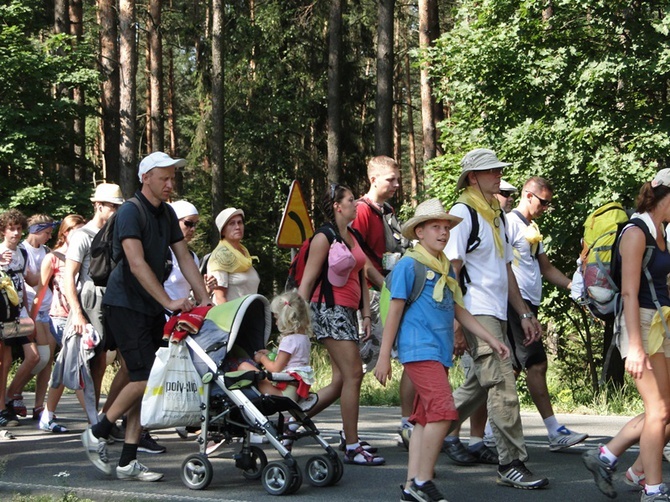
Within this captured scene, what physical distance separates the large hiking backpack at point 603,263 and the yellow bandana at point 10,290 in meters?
5.50

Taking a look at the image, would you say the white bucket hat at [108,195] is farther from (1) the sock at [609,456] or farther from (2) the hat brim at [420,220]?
(1) the sock at [609,456]

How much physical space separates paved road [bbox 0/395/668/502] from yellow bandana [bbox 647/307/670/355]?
41.3 inches

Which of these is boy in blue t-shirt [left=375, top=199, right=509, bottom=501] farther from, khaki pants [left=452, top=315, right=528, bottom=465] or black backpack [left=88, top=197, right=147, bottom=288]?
black backpack [left=88, top=197, right=147, bottom=288]

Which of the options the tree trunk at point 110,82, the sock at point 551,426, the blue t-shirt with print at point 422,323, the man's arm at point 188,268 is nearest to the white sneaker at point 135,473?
the man's arm at point 188,268

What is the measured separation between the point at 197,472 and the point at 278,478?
60cm

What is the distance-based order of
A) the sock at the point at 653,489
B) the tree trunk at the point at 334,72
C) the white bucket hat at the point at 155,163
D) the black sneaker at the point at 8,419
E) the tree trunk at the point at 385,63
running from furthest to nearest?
the tree trunk at the point at 334,72 → the tree trunk at the point at 385,63 → the black sneaker at the point at 8,419 → the white bucket hat at the point at 155,163 → the sock at the point at 653,489

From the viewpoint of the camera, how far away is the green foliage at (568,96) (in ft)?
56.7

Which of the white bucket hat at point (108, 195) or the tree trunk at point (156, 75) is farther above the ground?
the tree trunk at point (156, 75)

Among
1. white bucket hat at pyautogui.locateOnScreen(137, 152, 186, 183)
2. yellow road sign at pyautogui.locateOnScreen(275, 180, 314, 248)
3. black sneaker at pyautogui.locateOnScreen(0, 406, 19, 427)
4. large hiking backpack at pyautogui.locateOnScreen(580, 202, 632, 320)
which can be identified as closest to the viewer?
large hiking backpack at pyautogui.locateOnScreen(580, 202, 632, 320)

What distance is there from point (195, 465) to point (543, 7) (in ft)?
43.3

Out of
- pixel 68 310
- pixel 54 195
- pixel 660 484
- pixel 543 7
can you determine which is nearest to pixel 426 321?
pixel 660 484

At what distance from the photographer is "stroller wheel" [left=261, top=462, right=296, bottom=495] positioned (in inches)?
274

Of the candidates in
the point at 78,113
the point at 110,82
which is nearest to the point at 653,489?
the point at 78,113

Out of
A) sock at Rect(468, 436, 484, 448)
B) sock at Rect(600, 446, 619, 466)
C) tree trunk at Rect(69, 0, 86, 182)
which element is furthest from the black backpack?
tree trunk at Rect(69, 0, 86, 182)
